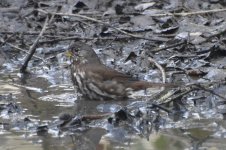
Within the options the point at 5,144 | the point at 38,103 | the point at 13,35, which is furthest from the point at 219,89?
the point at 13,35

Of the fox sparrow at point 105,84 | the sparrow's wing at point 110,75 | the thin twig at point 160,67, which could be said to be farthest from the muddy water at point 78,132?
the thin twig at point 160,67

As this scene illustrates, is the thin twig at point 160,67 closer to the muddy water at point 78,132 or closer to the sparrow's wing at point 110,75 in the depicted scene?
the sparrow's wing at point 110,75

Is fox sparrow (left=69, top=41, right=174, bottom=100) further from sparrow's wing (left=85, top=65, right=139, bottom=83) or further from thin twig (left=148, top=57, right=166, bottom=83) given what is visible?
thin twig (left=148, top=57, right=166, bottom=83)

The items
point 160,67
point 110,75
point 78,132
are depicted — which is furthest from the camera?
point 160,67

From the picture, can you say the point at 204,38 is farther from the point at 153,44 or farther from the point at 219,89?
the point at 219,89

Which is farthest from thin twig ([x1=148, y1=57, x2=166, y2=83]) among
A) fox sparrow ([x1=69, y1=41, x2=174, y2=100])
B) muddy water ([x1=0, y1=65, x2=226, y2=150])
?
muddy water ([x1=0, y1=65, x2=226, y2=150])

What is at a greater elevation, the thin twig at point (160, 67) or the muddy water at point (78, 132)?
the thin twig at point (160, 67)

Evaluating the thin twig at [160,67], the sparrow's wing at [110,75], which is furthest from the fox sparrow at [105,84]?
the thin twig at [160,67]

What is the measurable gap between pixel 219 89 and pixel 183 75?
1.00 metres

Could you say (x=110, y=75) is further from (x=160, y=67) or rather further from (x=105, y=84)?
(x=160, y=67)

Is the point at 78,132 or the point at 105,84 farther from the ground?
the point at 105,84

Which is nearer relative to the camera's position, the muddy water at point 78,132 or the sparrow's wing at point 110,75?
the muddy water at point 78,132

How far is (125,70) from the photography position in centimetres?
757

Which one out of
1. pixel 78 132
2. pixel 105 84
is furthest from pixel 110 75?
pixel 78 132
